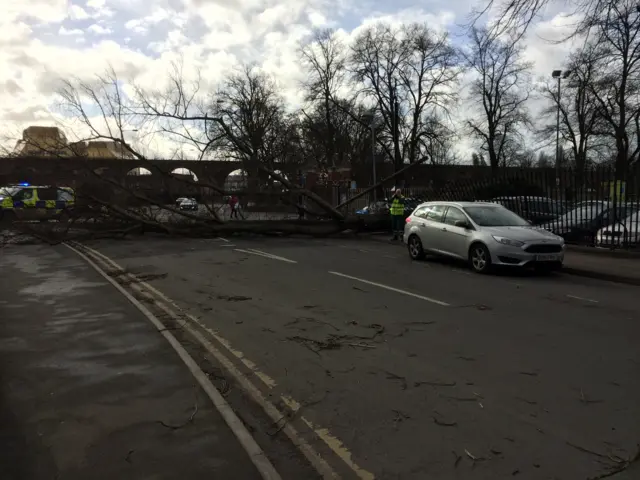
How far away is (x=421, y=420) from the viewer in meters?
4.03

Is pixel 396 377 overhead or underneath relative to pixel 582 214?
underneath

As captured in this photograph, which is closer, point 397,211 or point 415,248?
point 415,248

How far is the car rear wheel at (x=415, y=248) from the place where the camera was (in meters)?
14.1

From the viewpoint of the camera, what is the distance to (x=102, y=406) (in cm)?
439

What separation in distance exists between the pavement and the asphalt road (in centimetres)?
82

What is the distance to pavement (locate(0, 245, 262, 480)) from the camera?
11.2ft

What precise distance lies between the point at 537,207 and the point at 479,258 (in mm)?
6979

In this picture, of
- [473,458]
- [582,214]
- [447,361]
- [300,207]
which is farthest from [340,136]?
[473,458]

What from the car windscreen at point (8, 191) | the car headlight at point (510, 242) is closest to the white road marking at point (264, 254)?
the car headlight at point (510, 242)

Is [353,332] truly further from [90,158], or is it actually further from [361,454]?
[90,158]

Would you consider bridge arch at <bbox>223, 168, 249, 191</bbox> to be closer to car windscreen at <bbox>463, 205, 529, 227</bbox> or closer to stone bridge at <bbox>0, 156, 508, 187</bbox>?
stone bridge at <bbox>0, 156, 508, 187</bbox>

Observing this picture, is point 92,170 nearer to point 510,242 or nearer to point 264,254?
point 264,254

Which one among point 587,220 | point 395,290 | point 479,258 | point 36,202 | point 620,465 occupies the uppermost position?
point 36,202

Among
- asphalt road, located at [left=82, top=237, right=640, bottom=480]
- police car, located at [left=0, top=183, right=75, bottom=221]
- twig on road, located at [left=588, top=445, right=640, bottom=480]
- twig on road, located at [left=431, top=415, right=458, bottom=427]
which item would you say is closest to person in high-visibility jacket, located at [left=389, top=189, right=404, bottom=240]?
asphalt road, located at [left=82, top=237, right=640, bottom=480]
